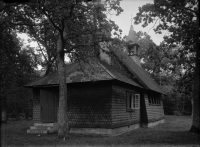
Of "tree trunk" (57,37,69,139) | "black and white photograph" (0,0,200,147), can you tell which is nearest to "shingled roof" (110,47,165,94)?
"black and white photograph" (0,0,200,147)

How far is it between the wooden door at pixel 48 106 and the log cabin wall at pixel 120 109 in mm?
4620

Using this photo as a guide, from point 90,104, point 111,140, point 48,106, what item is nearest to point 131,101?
point 90,104

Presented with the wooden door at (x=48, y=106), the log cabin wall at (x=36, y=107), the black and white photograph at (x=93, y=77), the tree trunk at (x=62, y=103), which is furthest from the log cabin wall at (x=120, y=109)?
the log cabin wall at (x=36, y=107)

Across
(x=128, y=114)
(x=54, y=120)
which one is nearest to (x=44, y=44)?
(x=54, y=120)

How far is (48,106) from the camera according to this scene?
1620 centimetres

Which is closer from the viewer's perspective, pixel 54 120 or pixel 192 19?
pixel 192 19

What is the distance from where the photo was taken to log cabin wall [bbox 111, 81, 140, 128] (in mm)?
14227

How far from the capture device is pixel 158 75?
42.0 m

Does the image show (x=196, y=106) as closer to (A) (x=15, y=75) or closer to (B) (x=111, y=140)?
(B) (x=111, y=140)

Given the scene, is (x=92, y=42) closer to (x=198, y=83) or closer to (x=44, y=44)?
(x=198, y=83)

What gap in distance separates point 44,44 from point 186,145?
22.3m

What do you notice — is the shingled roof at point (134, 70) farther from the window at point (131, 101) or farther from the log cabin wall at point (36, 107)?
the log cabin wall at point (36, 107)

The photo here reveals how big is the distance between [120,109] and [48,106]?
509 centimetres

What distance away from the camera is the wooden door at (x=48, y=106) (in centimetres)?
1593
